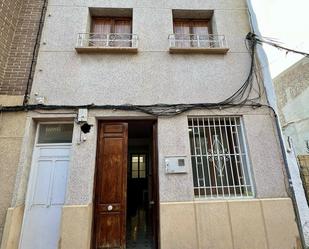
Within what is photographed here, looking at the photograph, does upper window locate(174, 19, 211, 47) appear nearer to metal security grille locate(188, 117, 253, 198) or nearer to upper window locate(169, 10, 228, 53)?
upper window locate(169, 10, 228, 53)

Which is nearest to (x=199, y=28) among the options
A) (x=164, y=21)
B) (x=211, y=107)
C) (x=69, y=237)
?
(x=164, y=21)

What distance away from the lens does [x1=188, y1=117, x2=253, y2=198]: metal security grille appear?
3.86 meters

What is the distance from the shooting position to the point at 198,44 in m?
4.84

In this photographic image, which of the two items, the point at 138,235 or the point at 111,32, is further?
the point at 111,32

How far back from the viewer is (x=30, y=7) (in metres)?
4.72

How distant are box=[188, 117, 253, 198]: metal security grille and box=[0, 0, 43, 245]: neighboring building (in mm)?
3691

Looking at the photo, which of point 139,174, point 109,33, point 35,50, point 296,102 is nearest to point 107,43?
point 109,33

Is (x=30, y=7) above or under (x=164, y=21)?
above

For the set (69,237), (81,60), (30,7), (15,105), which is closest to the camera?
(69,237)

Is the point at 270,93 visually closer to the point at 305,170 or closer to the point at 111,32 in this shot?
the point at 305,170

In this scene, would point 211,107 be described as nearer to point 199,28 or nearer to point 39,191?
point 199,28

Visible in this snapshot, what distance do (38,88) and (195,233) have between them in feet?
14.7

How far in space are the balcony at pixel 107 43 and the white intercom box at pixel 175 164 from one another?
2713 millimetres

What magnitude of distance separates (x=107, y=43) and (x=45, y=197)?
384 centimetres
